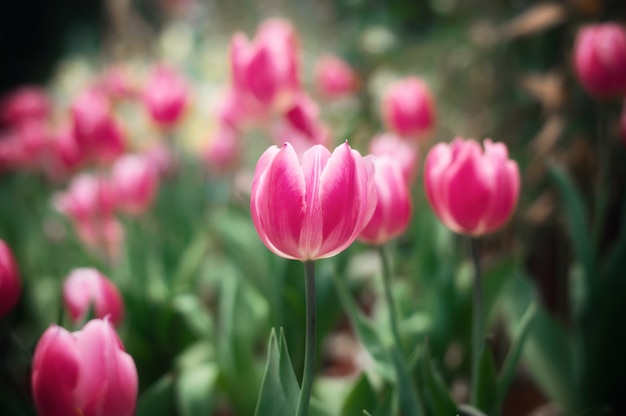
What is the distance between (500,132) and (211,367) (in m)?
0.67

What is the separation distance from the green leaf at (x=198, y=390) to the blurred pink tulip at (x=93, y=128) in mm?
381

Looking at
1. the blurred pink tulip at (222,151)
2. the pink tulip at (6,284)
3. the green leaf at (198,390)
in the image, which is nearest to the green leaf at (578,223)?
the green leaf at (198,390)

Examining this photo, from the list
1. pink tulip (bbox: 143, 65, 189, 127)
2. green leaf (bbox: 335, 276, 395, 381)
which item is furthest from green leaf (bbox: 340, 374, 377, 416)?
pink tulip (bbox: 143, 65, 189, 127)

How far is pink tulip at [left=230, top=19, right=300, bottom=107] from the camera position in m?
0.68

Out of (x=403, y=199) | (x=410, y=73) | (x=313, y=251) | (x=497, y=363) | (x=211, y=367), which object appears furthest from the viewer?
(x=410, y=73)

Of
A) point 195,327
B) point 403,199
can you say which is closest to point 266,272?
point 195,327

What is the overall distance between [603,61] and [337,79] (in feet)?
2.13

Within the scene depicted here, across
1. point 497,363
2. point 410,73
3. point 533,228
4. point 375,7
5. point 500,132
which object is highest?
point 375,7

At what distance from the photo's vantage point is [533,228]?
0.97 metres

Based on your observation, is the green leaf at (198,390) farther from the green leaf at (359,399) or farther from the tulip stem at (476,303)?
the tulip stem at (476,303)

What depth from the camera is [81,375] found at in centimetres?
35

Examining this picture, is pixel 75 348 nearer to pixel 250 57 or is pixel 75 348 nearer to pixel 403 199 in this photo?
pixel 403 199

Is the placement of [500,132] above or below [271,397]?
above

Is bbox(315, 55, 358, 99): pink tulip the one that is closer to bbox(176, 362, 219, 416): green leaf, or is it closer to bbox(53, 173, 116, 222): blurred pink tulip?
bbox(53, 173, 116, 222): blurred pink tulip
